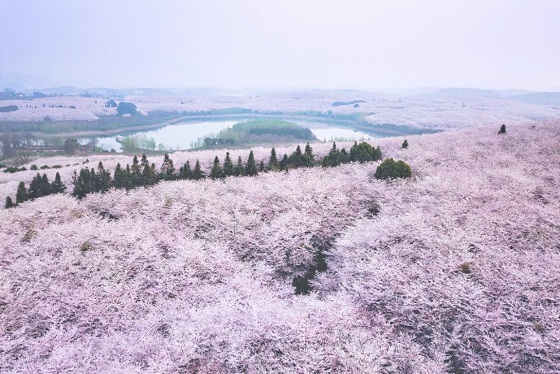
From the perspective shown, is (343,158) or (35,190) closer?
(35,190)

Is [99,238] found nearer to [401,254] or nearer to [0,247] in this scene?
[0,247]

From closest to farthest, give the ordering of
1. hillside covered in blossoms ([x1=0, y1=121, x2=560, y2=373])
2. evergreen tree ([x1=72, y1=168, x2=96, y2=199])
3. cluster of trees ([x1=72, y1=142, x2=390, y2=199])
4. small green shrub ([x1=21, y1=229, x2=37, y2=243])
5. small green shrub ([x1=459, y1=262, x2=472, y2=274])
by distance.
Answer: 1. hillside covered in blossoms ([x1=0, y1=121, x2=560, y2=373])
2. small green shrub ([x1=459, y1=262, x2=472, y2=274])
3. small green shrub ([x1=21, y1=229, x2=37, y2=243])
4. evergreen tree ([x1=72, y1=168, x2=96, y2=199])
5. cluster of trees ([x1=72, y1=142, x2=390, y2=199])

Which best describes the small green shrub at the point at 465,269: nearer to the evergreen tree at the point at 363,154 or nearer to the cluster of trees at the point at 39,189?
the evergreen tree at the point at 363,154

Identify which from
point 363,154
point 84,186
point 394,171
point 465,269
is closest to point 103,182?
point 84,186

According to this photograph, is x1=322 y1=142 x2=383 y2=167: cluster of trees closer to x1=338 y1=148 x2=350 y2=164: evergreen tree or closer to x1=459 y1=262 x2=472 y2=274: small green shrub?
x1=338 y1=148 x2=350 y2=164: evergreen tree

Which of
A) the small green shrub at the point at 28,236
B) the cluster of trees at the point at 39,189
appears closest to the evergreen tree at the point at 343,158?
the small green shrub at the point at 28,236

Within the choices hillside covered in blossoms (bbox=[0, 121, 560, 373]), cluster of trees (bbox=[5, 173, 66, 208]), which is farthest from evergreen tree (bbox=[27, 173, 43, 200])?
hillside covered in blossoms (bbox=[0, 121, 560, 373])

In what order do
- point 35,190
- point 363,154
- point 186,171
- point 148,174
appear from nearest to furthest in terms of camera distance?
point 35,190
point 148,174
point 186,171
point 363,154

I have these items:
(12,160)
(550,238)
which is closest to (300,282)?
(550,238)

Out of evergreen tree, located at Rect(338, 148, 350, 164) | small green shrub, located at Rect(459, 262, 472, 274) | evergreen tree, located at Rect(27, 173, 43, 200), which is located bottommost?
evergreen tree, located at Rect(27, 173, 43, 200)

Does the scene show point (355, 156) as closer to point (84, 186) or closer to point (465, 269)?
point (465, 269)
